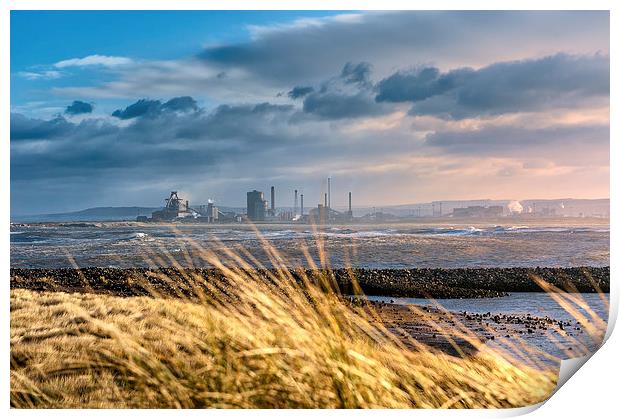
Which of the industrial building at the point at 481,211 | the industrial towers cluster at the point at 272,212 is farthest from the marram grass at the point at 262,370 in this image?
the industrial building at the point at 481,211

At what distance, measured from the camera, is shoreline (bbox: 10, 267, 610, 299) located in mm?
7586

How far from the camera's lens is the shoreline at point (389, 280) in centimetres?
759

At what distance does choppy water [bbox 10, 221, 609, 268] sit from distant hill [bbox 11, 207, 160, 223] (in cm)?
62

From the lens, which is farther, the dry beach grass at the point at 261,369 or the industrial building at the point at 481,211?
the industrial building at the point at 481,211

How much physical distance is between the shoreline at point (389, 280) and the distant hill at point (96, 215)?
2.62 ft

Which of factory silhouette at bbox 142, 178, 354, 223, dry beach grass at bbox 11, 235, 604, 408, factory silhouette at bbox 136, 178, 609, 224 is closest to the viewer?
dry beach grass at bbox 11, 235, 604, 408

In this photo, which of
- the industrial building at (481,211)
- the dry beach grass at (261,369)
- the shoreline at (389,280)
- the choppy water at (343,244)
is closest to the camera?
the dry beach grass at (261,369)

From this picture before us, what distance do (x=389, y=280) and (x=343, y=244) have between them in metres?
2.10

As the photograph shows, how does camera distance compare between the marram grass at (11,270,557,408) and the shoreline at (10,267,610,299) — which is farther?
the shoreline at (10,267,610,299)

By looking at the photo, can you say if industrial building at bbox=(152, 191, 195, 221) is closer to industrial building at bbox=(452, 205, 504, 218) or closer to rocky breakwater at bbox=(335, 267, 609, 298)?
rocky breakwater at bbox=(335, 267, 609, 298)

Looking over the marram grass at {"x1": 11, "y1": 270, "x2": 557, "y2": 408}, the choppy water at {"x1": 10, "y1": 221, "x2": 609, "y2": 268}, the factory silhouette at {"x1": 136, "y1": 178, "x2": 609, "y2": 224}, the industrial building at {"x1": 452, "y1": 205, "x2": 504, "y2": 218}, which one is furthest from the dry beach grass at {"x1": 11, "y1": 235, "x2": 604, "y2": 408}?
the industrial building at {"x1": 452, "y1": 205, "x2": 504, "y2": 218}

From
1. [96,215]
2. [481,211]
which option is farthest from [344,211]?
[96,215]

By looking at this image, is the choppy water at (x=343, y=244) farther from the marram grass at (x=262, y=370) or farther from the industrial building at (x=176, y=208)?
the marram grass at (x=262, y=370)

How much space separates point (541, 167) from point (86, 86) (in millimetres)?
5357
